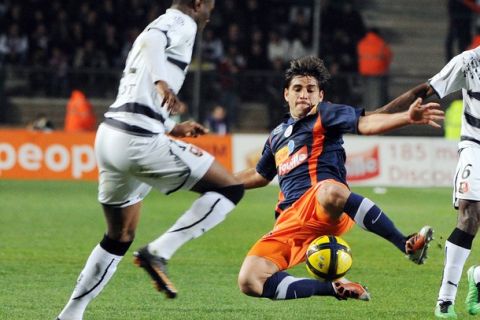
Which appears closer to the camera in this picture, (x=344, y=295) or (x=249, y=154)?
(x=344, y=295)

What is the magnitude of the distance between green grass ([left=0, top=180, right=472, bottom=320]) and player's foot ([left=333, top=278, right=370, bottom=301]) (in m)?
0.49

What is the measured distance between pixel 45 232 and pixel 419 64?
15787 millimetres

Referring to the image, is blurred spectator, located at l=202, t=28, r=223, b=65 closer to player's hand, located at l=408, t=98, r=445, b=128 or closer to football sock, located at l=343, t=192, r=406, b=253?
football sock, located at l=343, t=192, r=406, b=253

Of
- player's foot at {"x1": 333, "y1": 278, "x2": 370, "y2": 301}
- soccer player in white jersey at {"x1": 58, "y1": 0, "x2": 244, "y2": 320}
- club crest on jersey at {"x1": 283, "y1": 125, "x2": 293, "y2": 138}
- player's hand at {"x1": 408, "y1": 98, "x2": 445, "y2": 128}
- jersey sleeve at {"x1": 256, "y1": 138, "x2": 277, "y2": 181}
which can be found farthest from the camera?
jersey sleeve at {"x1": 256, "y1": 138, "x2": 277, "y2": 181}

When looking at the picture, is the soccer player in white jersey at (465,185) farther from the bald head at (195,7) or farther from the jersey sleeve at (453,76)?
the bald head at (195,7)

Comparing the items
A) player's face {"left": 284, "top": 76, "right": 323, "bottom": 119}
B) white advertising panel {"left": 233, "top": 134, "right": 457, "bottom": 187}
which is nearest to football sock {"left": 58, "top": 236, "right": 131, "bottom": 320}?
player's face {"left": 284, "top": 76, "right": 323, "bottom": 119}

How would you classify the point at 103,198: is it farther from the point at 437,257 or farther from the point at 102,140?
the point at 437,257

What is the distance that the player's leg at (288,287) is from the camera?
7.70m

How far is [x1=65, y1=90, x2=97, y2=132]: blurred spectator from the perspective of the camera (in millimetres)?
22344

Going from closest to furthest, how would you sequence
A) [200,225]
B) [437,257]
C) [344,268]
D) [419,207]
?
[200,225]
[344,268]
[437,257]
[419,207]

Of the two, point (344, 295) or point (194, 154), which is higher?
point (194, 154)

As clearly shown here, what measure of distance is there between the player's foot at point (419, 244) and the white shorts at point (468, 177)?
1.23 metres

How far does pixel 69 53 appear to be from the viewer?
25438mm

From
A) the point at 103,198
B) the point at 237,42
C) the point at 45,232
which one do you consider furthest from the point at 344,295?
the point at 237,42
